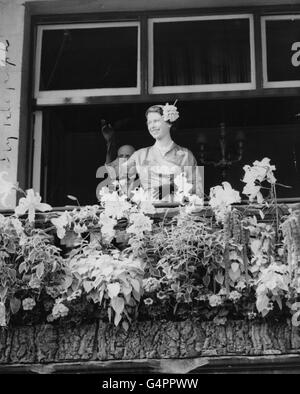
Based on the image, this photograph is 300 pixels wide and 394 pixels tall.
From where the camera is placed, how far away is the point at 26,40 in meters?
13.7

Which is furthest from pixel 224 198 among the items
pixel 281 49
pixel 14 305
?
pixel 281 49

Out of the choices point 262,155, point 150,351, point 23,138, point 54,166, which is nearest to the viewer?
point 150,351

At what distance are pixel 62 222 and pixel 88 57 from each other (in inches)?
128

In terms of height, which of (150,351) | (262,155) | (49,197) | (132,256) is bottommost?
(150,351)

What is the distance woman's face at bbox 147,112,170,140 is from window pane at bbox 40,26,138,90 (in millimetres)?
936

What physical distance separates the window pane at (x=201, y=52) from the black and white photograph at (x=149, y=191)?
0.05 ft

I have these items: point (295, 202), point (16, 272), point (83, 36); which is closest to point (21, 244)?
point (16, 272)

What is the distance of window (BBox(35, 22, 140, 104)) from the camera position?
13.8 m

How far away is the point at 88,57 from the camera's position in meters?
14.2

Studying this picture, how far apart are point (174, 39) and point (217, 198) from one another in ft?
10.4

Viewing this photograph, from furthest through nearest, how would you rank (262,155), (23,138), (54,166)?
(262,155)
(54,166)
(23,138)

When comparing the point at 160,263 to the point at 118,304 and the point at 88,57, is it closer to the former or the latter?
the point at 118,304

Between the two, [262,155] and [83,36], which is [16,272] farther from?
[262,155]

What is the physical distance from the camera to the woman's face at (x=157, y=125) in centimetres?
1303
